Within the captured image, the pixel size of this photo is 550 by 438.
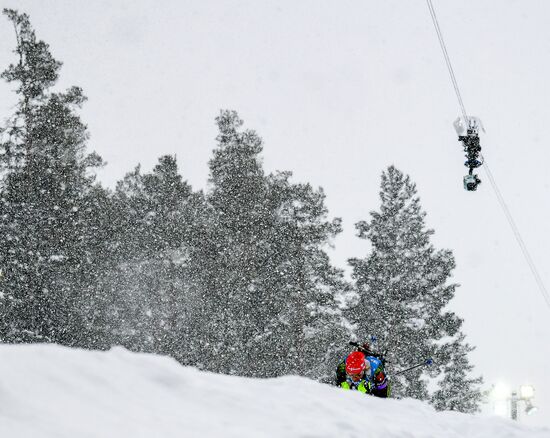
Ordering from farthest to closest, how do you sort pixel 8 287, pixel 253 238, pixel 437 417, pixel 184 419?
pixel 253 238
pixel 8 287
pixel 437 417
pixel 184 419

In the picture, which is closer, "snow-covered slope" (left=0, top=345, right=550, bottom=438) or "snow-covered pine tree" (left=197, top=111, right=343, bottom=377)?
"snow-covered slope" (left=0, top=345, right=550, bottom=438)

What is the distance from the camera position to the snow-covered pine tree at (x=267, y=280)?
2186cm

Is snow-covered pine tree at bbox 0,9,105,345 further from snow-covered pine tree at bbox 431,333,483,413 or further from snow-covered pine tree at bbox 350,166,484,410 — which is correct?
snow-covered pine tree at bbox 431,333,483,413

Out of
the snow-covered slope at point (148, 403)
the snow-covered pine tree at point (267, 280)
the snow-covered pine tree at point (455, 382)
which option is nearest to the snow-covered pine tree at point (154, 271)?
the snow-covered pine tree at point (267, 280)

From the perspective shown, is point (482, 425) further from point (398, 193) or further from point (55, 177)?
point (398, 193)

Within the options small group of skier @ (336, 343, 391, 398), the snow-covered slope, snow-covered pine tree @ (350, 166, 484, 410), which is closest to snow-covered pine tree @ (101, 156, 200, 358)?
snow-covered pine tree @ (350, 166, 484, 410)

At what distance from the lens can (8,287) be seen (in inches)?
728

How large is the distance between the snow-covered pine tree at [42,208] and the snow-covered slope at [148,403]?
498 inches

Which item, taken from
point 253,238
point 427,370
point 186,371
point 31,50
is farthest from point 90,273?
point 186,371

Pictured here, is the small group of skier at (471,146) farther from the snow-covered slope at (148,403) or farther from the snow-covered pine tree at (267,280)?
the snow-covered slope at (148,403)

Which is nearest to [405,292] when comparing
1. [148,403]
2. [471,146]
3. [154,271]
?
[154,271]

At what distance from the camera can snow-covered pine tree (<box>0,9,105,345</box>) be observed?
730 inches

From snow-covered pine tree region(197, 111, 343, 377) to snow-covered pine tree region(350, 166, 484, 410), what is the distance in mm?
1566

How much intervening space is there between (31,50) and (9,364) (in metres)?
18.4
